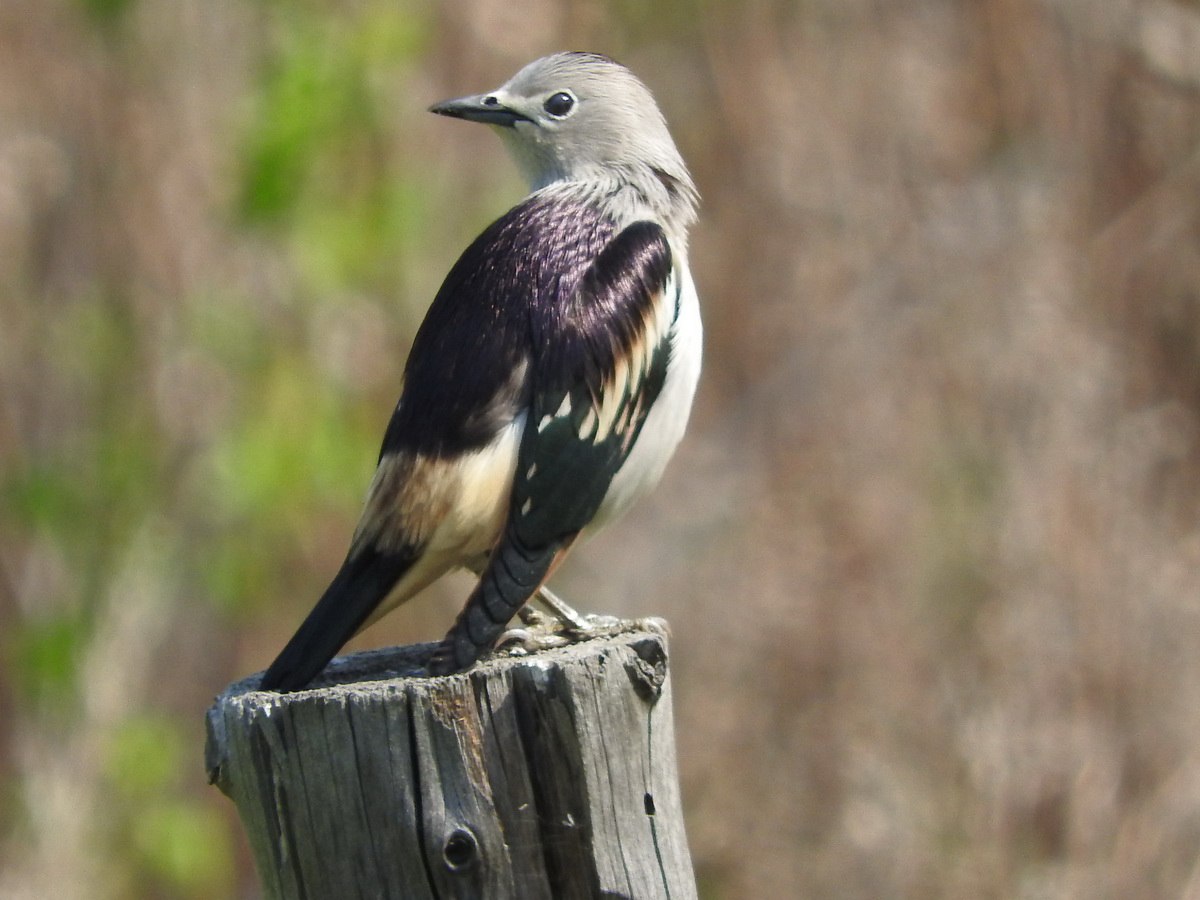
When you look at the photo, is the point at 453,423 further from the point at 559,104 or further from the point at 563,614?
the point at 559,104

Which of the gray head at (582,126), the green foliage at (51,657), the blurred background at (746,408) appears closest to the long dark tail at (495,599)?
the gray head at (582,126)

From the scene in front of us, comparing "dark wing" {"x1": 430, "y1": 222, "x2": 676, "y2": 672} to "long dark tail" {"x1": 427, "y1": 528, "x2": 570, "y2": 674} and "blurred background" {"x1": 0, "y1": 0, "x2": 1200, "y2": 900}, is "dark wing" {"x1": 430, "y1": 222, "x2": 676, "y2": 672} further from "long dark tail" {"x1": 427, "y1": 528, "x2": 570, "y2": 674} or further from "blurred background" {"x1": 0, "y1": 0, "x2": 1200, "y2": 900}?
"blurred background" {"x1": 0, "y1": 0, "x2": 1200, "y2": 900}

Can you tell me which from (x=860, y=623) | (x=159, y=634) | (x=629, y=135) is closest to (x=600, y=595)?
(x=860, y=623)

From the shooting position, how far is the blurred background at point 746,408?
6.07m

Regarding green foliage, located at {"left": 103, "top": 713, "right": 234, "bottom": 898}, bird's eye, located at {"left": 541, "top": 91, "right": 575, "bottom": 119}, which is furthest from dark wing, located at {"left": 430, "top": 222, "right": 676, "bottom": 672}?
green foliage, located at {"left": 103, "top": 713, "right": 234, "bottom": 898}

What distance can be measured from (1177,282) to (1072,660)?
217 cm

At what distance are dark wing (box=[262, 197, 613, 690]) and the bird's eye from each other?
688mm

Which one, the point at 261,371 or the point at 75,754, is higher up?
the point at 261,371

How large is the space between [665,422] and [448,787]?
1339 millimetres

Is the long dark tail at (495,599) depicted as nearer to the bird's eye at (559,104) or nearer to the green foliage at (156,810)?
the bird's eye at (559,104)

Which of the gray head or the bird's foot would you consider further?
the gray head

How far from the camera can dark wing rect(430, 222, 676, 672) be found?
11.1ft

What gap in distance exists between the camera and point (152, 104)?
672cm

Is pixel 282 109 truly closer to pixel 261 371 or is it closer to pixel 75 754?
pixel 261 371
